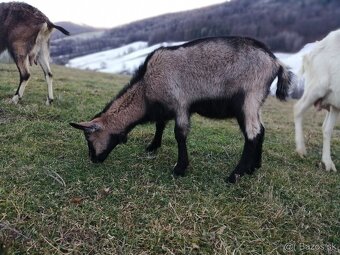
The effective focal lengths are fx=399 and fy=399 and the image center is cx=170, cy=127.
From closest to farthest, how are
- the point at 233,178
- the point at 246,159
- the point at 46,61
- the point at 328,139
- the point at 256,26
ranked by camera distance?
the point at 233,178 → the point at 246,159 → the point at 328,139 → the point at 46,61 → the point at 256,26

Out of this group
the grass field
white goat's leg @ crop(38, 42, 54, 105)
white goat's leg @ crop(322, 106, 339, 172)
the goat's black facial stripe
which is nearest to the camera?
the grass field

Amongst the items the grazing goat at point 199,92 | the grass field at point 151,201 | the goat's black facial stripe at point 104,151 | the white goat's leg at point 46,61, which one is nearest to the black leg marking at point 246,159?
the grazing goat at point 199,92

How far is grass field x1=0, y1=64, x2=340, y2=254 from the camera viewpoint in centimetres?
387

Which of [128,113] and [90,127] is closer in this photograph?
[90,127]

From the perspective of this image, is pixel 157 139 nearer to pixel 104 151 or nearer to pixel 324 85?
pixel 104 151

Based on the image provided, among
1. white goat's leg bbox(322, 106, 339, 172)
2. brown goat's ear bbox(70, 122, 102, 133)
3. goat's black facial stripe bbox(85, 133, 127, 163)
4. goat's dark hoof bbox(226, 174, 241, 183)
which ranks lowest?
white goat's leg bbox(322, 106, 339, 172)

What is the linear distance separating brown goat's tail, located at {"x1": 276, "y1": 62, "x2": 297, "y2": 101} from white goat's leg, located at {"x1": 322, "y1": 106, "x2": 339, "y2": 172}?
177 cm

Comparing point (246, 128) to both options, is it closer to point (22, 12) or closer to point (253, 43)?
point (253, 43)

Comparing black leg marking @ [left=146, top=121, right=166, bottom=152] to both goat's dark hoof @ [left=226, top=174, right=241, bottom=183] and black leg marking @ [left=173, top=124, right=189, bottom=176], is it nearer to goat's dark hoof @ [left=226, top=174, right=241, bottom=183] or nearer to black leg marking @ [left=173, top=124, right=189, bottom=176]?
black leg marking @ [left=173, top=124, right=189, bottom=176]

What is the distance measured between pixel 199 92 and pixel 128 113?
102 cm

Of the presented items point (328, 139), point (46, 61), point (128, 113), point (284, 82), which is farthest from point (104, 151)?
point (46, 61)

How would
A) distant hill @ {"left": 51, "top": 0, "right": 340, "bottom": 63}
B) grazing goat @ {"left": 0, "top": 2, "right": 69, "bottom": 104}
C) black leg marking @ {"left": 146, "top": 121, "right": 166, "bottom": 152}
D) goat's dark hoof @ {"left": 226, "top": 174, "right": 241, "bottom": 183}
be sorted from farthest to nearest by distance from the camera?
distant hill @ {"left": 51, "top": 0, "right": 340, "bottom": 63} → grazing goat @ {"left": 0, "top": 2, "right": 69, "bottom": 104} → black leg marking @ {"left": 146, "top": 121, "right": 166, "bottom": 152} → goat's dark hoof @ {"left": 226, "top": 174, "right": 241, "bottom": 183}

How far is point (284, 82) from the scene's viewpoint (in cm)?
542

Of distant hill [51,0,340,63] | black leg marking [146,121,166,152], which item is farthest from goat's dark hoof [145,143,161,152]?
distant hill [51,0,340,63]
